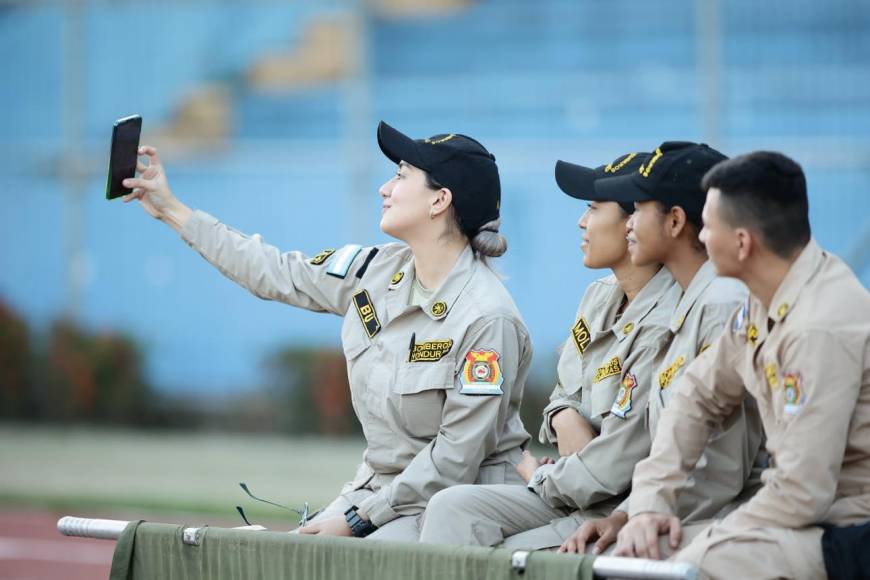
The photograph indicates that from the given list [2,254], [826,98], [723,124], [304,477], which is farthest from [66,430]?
[826,98]

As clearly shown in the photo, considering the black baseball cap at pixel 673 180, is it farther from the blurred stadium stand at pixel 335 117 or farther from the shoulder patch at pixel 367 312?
the blurred stadium stand at pixel 335 117

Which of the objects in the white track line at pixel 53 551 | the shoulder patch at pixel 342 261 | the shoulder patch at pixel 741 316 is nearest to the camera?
the shoulder patch at pixel 741 316

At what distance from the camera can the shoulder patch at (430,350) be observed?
416 cm

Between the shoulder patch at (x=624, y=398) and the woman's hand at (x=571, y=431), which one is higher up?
the shoulder patch at (x=624, y=398)

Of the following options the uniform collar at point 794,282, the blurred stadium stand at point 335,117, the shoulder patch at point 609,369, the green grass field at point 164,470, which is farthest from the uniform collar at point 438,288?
the blurred stadium stand at point 335,117

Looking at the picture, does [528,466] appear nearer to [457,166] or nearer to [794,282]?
[457,166]

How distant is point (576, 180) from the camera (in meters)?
Answer: 4.15

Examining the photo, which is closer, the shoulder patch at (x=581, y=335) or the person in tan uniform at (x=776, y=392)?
the person in tan uniform at (x=776, y=392)

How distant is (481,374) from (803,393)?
1.16 meters

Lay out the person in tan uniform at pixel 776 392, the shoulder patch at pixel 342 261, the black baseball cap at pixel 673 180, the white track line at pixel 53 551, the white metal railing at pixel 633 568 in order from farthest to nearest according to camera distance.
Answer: the white track line at pixel 53 551 < the shoulder patch at pixel 342 261 < the black baseball cap at pixel 673 180 < the person in tan uniform at pixel 776 392 < the white metal railing at pixel 633 568

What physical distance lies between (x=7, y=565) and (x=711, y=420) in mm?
6238

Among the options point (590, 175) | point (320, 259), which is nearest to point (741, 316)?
point (590, 175)

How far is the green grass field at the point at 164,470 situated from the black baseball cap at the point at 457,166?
5.35m

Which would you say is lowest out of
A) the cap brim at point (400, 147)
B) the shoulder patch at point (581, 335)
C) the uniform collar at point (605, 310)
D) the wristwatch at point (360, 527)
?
the wristwatch at point (360, 527)
